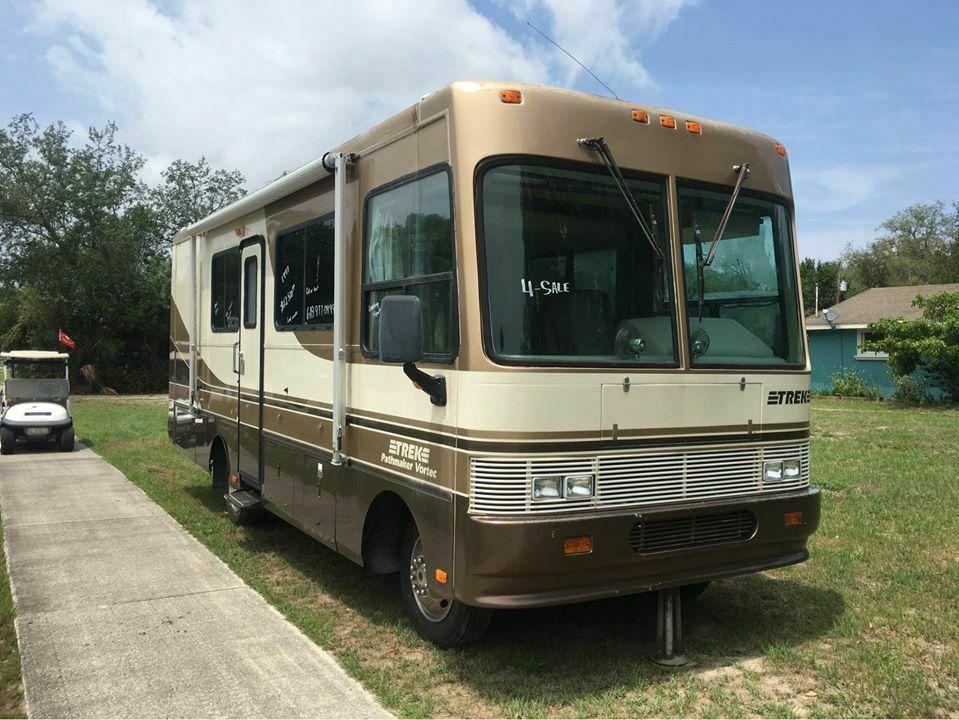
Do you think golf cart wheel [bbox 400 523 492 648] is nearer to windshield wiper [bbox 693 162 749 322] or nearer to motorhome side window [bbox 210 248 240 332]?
windshield wiper [bbox 693 162 749 322]

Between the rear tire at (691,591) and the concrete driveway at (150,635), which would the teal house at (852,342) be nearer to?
the rear tire at (691,591)

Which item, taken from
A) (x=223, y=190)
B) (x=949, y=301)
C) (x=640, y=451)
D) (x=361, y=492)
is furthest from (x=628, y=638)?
(x=223, y=190)

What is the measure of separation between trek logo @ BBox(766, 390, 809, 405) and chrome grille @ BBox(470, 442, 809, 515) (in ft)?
0.83

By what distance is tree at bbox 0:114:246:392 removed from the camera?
2966cm

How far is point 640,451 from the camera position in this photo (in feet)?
14.1

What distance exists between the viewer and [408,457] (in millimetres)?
4617

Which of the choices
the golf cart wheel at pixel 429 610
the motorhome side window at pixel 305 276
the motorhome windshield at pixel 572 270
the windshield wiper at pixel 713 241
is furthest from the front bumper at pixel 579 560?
the motorhome side window at pixel 305 276

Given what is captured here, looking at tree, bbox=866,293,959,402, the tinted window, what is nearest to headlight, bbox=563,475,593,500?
the tinted window

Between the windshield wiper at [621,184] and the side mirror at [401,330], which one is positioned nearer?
the side mirror at [401,330]

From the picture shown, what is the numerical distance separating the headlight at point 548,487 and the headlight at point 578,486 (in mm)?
35

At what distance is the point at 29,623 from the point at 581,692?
3511 mm

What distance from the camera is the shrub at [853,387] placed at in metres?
25.3

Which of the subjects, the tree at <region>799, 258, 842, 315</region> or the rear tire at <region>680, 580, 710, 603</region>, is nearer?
the rear tire at <region>680, 580, 710, 603</region>

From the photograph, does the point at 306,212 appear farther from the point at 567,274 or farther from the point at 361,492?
the point at 567,274
